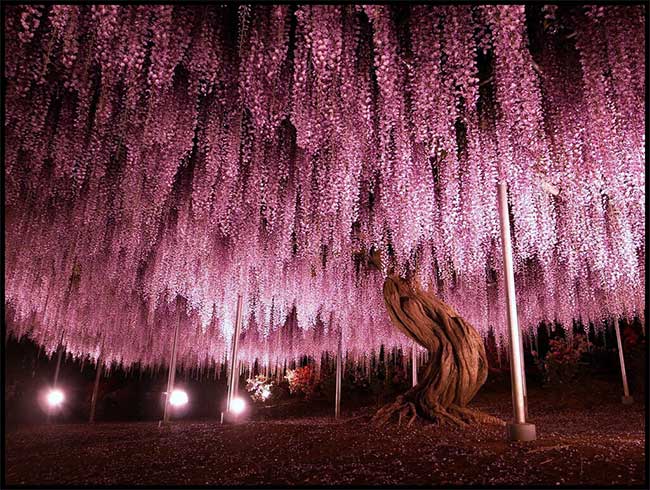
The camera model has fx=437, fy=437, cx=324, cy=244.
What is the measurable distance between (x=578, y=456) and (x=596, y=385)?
742 centimetres

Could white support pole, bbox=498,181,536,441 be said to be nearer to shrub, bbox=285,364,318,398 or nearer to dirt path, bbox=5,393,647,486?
dirt path, bbox=5,393,647,486

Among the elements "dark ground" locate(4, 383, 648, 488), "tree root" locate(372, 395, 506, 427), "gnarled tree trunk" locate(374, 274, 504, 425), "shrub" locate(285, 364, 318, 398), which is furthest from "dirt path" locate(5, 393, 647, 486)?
"shrub" locate(285, 364, 318, 398)

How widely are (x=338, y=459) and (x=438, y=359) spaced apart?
2724 millimetres

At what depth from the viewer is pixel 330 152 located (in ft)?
12.8

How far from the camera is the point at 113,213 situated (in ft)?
17.3

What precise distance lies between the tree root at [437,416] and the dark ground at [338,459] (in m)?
0.21

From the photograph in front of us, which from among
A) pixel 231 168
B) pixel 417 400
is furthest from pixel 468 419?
pixel 231 168

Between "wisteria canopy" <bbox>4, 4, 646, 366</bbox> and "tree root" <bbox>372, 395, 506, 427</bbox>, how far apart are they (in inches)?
62.8

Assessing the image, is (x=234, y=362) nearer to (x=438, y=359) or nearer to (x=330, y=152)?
(x=438, y=359)

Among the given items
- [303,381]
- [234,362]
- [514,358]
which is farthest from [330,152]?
[303,381]

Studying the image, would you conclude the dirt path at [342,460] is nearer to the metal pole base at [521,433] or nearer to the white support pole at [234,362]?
the metal pole base at [521,433]

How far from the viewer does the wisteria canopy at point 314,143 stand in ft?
9.14

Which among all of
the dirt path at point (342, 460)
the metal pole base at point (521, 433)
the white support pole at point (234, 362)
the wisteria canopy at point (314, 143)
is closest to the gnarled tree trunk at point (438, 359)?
the wisteria canopy at point (314, 143)

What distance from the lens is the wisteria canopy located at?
2.79 metres
